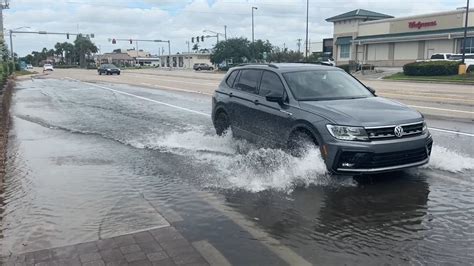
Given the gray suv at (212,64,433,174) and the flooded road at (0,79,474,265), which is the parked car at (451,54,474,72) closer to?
the flooded road at (0,79,474,265)

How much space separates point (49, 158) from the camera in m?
8.97

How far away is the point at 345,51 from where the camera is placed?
3140 inches

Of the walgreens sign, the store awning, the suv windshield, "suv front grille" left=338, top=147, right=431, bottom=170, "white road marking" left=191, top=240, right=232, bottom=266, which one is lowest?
"white road marking" left=191, top=240, right=232, bottom=266

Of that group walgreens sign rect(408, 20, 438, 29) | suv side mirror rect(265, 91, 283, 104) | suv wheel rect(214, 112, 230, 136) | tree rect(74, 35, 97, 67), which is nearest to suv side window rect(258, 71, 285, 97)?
suv side mirror rect(265, 91, 283, 104)

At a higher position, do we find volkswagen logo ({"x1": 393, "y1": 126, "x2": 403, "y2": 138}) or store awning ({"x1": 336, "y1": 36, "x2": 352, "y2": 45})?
store awning ({"x1": 336, "y1": 36, "x2": 352, "y2": 45})

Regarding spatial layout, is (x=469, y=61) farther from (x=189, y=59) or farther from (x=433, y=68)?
(x=189, y=59)

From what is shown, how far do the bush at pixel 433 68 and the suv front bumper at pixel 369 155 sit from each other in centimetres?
3998

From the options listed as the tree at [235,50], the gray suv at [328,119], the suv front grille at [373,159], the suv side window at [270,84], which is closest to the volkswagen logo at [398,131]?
the gray suv at [328,119]

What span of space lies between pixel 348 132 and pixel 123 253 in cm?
325

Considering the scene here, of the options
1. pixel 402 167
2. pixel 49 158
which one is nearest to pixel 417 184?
pixel 402 167

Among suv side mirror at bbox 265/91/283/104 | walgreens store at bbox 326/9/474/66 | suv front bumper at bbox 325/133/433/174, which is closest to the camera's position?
suv front bumper at bbox 325/133/433/174

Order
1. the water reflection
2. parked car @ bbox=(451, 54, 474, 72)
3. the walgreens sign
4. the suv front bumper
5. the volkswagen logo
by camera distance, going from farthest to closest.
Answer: the walgreens sign < parked car @ bbox=(451, 54, 474, 72) < the volkswagen logo < the suv front bumper < the water reflection

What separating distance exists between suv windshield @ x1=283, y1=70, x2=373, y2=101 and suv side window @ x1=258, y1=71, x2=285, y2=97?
0.15 meters

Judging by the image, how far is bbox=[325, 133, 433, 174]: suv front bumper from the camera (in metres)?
6.29
